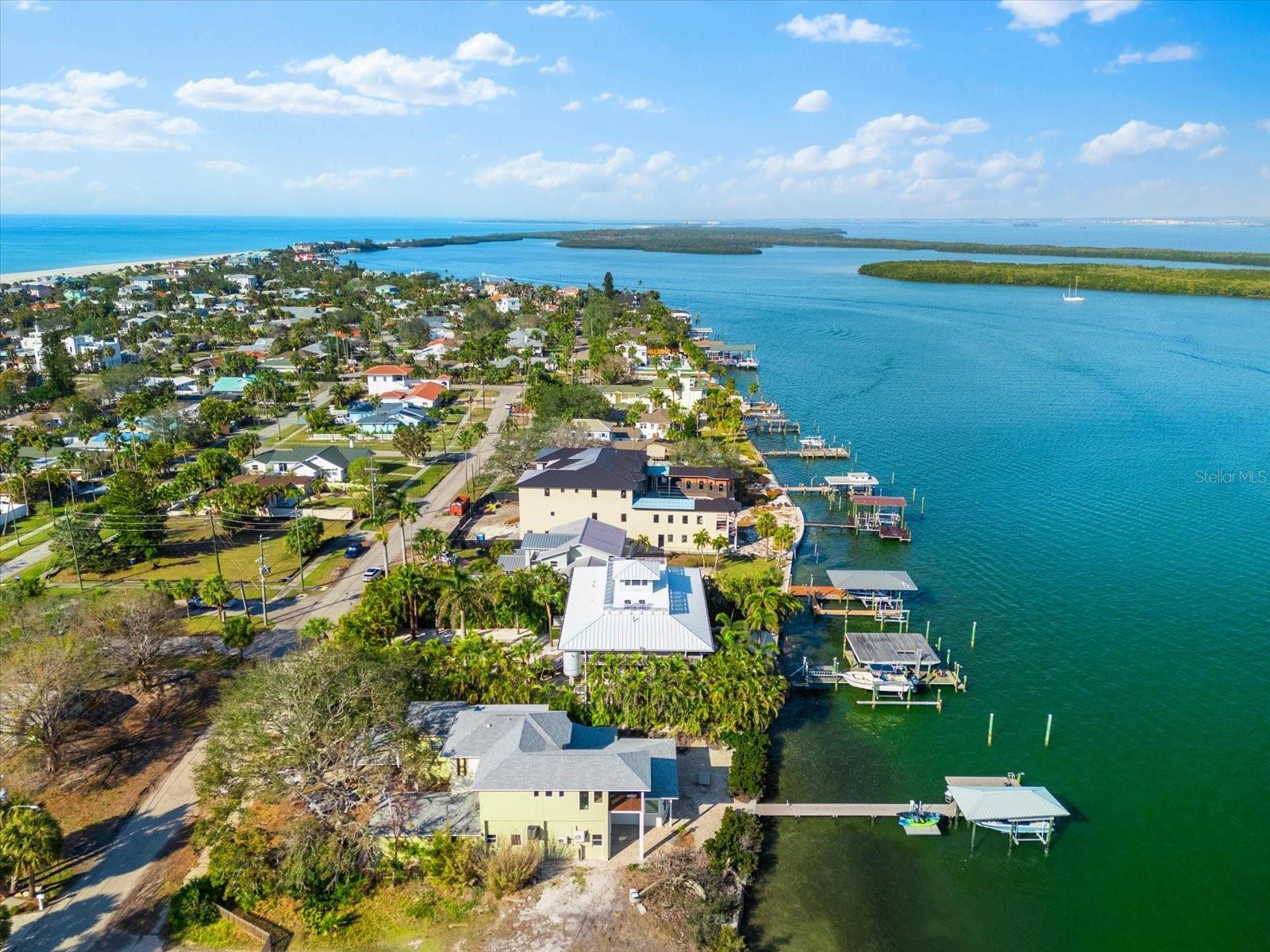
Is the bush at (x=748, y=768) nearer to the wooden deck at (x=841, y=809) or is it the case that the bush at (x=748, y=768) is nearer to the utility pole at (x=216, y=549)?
the wooden deck at (x=841, y=809)

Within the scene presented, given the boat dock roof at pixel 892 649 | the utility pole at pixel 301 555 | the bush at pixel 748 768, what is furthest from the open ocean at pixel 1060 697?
the utility pole at pixel 301 555

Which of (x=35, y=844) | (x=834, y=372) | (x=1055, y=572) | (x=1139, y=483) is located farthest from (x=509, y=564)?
(x=834, y=372)

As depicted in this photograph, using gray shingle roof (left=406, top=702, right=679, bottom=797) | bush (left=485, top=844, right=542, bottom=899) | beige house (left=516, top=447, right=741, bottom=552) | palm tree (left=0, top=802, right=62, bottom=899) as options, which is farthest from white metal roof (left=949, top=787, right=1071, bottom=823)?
palm tree (left=0, top=802, right=62, bottom=899)

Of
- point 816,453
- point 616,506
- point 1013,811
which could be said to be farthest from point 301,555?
point 816,453

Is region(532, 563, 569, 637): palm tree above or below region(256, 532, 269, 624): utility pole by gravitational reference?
above

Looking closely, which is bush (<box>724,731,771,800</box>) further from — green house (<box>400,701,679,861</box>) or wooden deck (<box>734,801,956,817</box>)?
green house (<box>400,701,679,861</box>)

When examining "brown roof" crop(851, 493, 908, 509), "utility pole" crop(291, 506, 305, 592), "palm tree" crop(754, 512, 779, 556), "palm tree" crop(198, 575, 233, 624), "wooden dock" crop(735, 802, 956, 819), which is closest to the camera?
"wooden dock" crop(735, 802, 956, 819)
